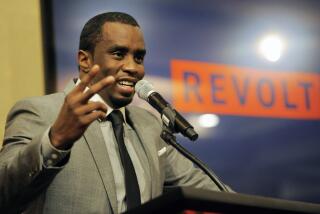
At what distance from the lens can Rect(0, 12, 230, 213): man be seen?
1257 millimetres

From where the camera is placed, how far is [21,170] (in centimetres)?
135

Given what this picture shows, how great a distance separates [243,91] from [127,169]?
104cm

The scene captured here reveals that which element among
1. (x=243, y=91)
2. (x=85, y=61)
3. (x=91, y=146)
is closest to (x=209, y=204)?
(x=91, y=146)

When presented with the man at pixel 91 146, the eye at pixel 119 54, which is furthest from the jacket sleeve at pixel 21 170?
the eye at pixel 119 54

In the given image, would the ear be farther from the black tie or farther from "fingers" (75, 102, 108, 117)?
"fingers" (75, 102, 108, 117)

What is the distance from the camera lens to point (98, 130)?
176 centimetres

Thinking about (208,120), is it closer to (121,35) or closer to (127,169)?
(121,35)

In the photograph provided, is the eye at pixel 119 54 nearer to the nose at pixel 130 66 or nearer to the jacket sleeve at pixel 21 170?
the nose at pixel 130 66

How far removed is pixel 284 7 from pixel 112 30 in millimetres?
1211

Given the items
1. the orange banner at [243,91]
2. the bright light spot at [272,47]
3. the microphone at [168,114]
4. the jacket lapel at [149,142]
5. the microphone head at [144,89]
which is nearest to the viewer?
the microphone at [168,114]

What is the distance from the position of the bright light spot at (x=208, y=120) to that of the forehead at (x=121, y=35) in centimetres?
67

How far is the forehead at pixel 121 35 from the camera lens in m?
1.86

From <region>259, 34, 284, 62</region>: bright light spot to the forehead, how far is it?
941 millimetres

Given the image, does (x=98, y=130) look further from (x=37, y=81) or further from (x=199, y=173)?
(x=37, y=81)
